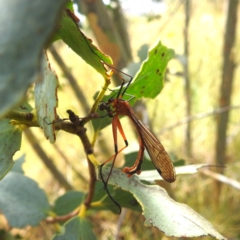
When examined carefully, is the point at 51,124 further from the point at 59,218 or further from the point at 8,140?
the point at 59,218

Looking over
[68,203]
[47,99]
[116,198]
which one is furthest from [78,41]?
[68,203]

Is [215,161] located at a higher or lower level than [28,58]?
lower

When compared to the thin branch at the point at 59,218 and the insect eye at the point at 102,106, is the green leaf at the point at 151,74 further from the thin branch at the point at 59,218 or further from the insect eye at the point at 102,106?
the thin branch at the point at 59,218

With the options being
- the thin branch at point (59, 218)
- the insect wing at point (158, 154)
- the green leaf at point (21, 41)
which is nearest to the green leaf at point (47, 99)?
the green leaf at point (21, 41)

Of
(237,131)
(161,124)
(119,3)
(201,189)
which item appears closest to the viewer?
(119,3)

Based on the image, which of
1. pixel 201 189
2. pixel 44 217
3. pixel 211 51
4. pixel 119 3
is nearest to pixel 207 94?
pixel 211 51

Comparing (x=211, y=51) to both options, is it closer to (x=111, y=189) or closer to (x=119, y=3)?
(x=119, y=3)
